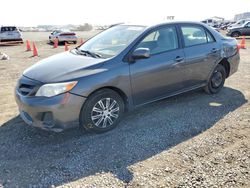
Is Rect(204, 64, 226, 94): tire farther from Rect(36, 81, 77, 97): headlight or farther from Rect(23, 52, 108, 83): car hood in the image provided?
Rect(36, 81, 77, 97): headlight

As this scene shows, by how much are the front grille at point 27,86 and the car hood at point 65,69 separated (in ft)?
0.24

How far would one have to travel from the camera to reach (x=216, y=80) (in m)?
6.09

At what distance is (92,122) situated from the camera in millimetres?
4160

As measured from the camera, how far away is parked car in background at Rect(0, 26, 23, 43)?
2160cm

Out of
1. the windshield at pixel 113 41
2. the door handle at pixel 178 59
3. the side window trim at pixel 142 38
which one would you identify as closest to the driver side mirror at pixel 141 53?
the side window trim at pixel 142 38

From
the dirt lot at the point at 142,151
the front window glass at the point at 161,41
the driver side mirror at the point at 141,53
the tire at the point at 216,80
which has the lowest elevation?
the dirt lot at the point at 142,151

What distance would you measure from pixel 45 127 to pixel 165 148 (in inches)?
68.1

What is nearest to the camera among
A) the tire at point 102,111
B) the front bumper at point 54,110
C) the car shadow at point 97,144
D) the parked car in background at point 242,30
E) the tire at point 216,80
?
the car shadow at point 97,144

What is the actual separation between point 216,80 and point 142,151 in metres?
3.13

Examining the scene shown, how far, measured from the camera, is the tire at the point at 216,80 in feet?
19.7

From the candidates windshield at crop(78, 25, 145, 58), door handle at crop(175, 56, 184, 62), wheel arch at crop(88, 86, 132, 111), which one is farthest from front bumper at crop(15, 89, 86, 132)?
door handle at crop(175, 56, 184, 62)

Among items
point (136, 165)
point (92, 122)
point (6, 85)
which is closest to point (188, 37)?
point (92, 122)

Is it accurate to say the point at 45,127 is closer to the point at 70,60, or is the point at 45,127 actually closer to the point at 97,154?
the point at 97,154

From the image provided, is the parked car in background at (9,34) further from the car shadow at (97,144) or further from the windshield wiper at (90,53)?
the car shadow at (97,144)
